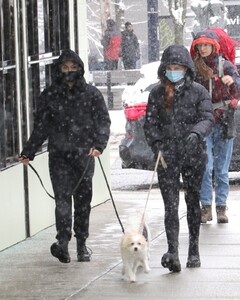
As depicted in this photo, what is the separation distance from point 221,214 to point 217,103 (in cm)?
117

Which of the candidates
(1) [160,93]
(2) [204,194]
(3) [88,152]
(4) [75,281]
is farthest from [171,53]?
(2) [204,194]

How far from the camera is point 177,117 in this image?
10.1m

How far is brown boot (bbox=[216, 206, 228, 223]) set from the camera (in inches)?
501

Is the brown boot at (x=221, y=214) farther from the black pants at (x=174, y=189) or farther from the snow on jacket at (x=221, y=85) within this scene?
the black pants at (x=174, y=189)

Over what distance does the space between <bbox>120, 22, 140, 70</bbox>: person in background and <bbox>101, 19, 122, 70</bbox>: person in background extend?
0.82 ft

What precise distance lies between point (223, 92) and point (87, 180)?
2.36 m

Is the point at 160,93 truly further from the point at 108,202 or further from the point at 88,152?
the point at 108,202

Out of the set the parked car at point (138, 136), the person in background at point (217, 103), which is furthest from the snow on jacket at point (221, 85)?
the parked car at point (138, 136)

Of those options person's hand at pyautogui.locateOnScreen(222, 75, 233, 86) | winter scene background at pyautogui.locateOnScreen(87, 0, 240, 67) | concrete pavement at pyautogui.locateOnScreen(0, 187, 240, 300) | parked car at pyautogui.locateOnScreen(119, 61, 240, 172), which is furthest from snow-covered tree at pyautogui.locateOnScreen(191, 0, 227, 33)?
person's hand at pyautogui.locateOnScreen(222, 75, 233, 86)

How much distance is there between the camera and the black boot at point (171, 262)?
992cm

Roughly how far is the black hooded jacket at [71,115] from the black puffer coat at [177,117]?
19.8 inches

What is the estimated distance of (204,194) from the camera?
12.6 metres

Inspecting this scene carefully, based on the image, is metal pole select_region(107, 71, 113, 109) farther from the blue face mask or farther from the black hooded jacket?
the blue face mask

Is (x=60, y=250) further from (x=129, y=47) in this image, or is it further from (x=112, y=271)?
(x=129, y=47)
